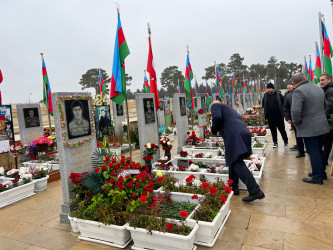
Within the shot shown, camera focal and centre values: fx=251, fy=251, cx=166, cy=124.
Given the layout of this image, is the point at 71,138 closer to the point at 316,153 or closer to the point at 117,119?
the point at 316,153

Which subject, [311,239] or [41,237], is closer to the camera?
[311,239]

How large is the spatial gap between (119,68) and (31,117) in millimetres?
4839

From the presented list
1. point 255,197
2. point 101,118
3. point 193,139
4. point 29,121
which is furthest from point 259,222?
point 101,118

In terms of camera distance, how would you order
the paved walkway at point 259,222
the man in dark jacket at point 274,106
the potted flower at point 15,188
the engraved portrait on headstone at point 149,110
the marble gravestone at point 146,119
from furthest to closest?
the man in dark jacket at point 274,106, the engraved portrait on headstone at point 149,110, the marble gravestone at point 146,119, the potted flower at point 15,188, the paved walkway at point 259,222

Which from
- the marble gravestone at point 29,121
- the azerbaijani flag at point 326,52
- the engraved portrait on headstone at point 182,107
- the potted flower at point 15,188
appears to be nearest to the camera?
the potted flower at point 15,188

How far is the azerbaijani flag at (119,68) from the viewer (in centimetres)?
441

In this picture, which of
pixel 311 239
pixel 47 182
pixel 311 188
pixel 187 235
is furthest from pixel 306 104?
pixel 47 182

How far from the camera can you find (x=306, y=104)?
4367mm

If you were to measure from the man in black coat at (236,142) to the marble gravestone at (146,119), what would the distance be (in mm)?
2238

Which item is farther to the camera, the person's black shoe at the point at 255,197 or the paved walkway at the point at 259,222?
the person's black shoe at the point at 255,197

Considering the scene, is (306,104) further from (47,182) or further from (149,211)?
(47,182)

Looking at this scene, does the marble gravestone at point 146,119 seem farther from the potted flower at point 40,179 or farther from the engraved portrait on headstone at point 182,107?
the potted flower at point 40,179

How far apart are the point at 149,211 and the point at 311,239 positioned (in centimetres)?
189

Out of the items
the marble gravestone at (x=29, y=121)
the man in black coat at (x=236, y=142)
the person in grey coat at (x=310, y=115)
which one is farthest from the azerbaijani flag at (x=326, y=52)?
the marble gravestone at (x=29, y=121)
